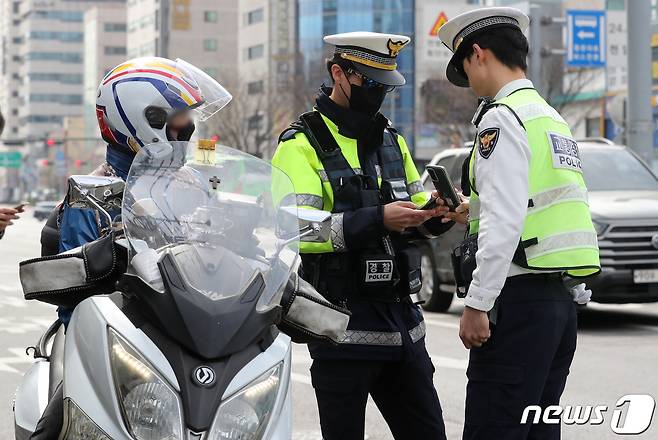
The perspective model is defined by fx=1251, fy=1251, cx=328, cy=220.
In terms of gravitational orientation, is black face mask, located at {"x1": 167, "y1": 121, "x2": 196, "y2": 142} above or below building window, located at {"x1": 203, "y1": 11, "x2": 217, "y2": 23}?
below

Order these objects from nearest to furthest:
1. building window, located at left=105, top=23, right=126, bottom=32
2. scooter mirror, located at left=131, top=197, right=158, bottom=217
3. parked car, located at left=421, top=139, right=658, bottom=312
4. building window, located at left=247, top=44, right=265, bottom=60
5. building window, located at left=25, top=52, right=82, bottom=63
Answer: scooter mirror, located at left=131, top=197, right=158, bottom=217 < parked car, located at left=421, top=139, right=658, bottom=312 < building window, located at left=247, top=44, right=265, bottom=60 < building window, located at left=105, top=23, right=126, bottom=32 < building window, located at left=25, top=52, right=82, bottom=63

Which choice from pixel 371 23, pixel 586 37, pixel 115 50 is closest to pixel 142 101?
pixel 586 37

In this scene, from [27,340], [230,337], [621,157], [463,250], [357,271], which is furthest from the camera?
[621,157]

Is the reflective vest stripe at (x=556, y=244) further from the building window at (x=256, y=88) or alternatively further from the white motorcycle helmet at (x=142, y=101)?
the building window at (x=256, y=88)

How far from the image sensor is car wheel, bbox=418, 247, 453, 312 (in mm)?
13516

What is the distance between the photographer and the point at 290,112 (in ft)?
209

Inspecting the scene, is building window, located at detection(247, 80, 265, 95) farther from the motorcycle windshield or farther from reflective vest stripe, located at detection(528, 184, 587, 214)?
the motorcycle windshield

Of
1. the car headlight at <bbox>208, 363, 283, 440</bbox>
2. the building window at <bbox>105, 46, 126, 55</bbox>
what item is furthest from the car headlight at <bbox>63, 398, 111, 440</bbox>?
the building window at <bbox>105, 46, 126, 55</bbox>

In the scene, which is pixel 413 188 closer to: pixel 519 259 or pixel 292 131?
pixel 292 131

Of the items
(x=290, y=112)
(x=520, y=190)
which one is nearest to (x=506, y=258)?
(x=520, y=190)

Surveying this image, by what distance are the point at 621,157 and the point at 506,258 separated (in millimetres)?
9741

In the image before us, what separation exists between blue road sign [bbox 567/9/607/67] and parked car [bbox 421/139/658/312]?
1361 centimetres

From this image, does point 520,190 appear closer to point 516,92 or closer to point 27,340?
point 516,92

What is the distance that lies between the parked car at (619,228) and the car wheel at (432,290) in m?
0.05
